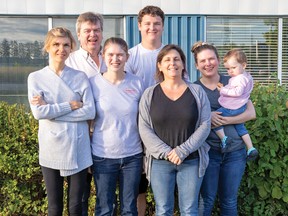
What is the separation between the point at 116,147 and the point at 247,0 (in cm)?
638

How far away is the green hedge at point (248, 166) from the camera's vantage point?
4.01m

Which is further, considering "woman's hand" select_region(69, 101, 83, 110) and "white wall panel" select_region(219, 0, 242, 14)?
"white wall panel" select_region(219, 0, 242, 14)

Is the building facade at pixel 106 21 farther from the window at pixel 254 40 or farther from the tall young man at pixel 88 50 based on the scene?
the tall young man at pixel 88 50

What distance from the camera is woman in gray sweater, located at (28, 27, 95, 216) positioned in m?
3.26

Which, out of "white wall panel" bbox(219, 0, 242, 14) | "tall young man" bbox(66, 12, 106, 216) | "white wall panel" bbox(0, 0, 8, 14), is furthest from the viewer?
"white wall panel" bbox(219, 0, 242, 14)

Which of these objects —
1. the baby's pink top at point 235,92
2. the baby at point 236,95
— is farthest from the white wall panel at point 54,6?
the baby's pink top at point 235,92

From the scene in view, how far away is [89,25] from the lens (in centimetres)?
362

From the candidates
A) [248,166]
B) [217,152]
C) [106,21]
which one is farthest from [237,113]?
[106,21]

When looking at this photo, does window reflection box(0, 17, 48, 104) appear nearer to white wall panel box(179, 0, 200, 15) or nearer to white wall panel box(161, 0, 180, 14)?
white wall panel box(161, 0, 180, 14)

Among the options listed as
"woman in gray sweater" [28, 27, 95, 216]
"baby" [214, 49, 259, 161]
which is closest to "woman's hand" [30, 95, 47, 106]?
"woman in gray sweater" [28, 27, 95, 216]

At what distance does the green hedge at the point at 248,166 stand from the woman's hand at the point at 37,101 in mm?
999

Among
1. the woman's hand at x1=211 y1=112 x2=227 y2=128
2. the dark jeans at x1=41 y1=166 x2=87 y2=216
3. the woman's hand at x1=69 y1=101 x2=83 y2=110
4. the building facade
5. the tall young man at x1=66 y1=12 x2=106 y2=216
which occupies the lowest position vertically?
the dark jeans at x1=41 y1=166 x2=87 y2=216

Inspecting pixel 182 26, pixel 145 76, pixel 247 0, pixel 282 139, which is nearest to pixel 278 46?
pixel 247 0

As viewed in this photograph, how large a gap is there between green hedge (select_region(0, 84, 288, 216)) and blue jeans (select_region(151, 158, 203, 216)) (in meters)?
0.76
